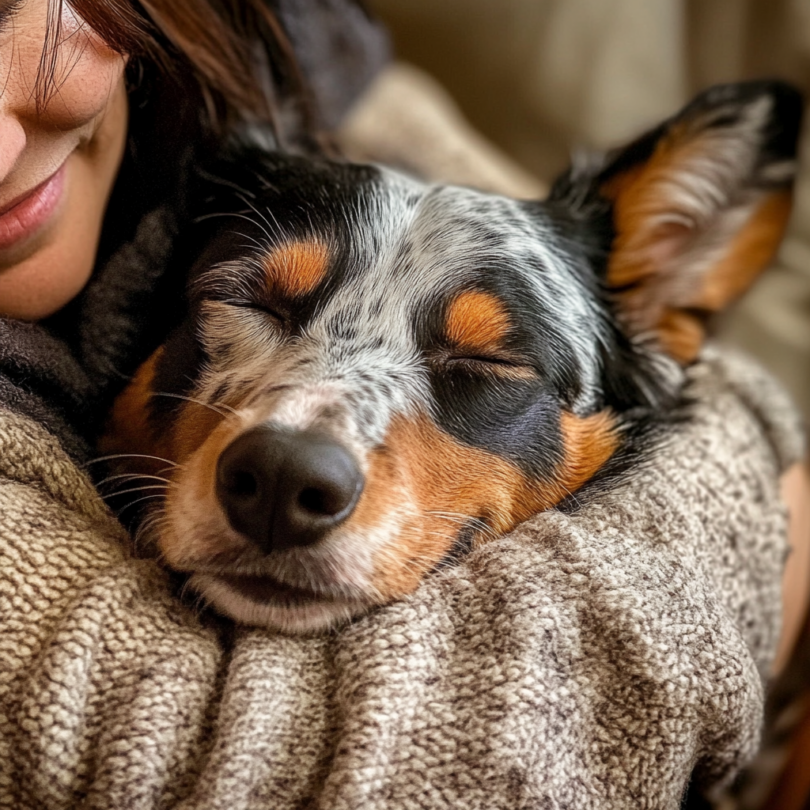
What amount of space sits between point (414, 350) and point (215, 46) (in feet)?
2.19

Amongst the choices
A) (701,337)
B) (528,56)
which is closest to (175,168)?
(701,337)

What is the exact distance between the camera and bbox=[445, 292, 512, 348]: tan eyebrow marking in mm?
1225

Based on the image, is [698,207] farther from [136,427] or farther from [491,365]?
[136,427]

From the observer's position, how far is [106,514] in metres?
1.12

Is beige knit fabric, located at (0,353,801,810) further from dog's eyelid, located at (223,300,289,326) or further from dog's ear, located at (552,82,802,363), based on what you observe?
dog's ear, located at (552,82,802,363)

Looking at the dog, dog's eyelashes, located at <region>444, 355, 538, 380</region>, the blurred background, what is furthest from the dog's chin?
the blurred background

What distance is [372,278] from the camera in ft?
4.14

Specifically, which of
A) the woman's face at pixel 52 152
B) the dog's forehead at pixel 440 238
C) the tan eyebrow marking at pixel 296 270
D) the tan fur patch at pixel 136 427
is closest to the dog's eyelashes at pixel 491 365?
the dog's forehead at pixel 440 238

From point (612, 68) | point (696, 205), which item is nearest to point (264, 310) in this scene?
point (696, 205)

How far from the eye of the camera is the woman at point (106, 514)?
33.5 inches

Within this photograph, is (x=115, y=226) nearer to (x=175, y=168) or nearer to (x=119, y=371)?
(x=175, y=168)

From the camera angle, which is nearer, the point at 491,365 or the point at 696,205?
the point at 491,365

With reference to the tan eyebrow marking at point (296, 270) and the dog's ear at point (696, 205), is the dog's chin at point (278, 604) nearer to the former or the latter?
the tan eyebrow marking at point (296, 270)

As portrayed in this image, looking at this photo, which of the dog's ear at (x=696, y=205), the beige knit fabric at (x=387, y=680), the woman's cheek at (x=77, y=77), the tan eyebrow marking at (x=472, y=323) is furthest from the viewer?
the dog's ear at (x=696, y=205)
